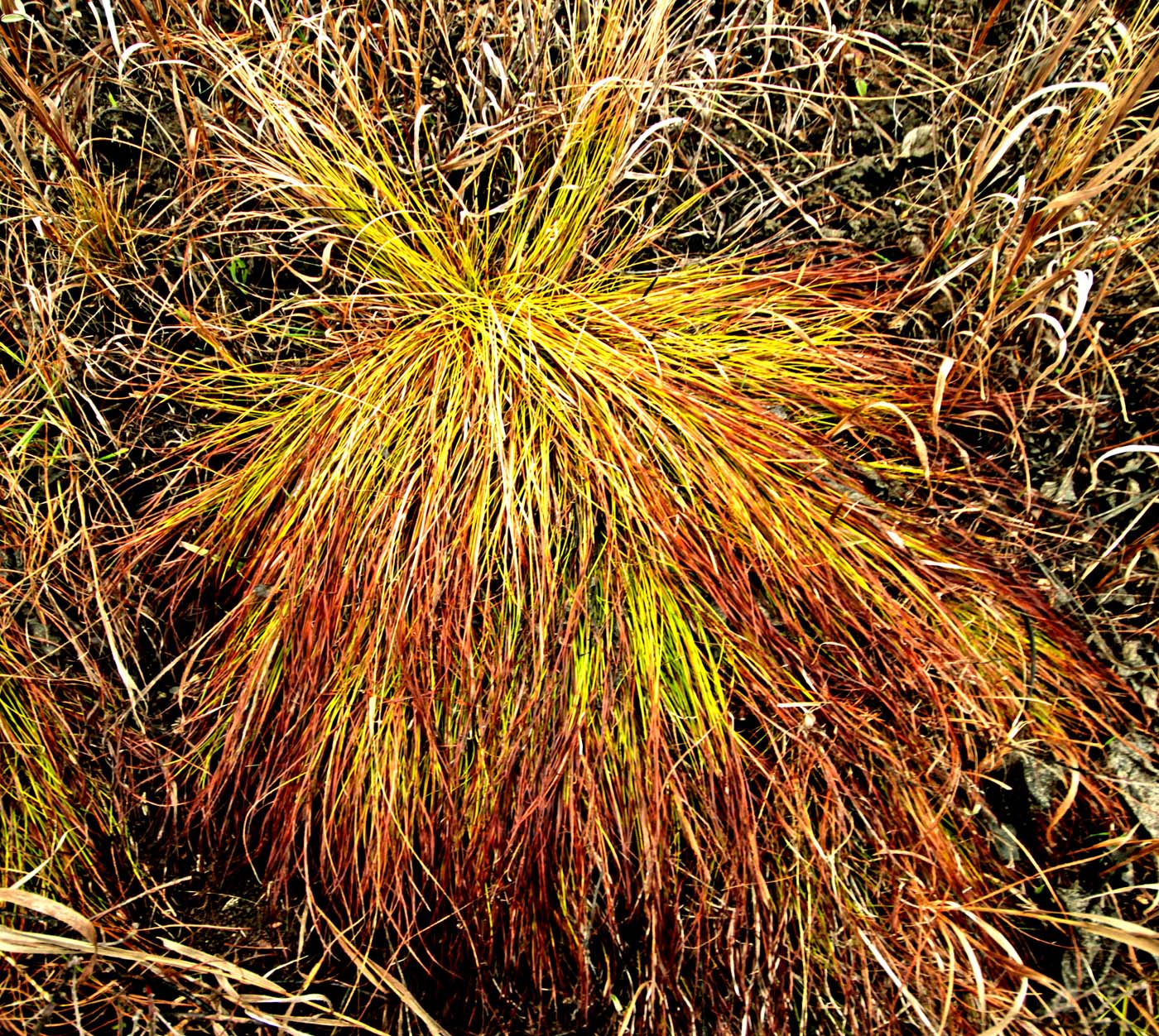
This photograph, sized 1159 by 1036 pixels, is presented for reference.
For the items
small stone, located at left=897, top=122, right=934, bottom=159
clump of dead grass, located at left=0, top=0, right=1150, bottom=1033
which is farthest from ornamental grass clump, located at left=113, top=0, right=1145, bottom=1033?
small stone, located at left=897, top=122, right=934, bottom=159

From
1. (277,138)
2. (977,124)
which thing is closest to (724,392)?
(977,124)

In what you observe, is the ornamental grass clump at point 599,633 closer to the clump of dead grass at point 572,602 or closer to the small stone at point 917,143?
the clump of dead grass at point 572,602

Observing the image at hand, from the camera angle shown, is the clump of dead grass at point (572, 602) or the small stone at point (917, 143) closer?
the clump of dead grass at point (572, 602)

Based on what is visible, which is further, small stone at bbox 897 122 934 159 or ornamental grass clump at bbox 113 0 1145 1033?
small stone at bbox 897 122 934 159

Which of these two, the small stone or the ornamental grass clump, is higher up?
the small stone

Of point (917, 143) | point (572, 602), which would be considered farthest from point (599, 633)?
point (917, 143)

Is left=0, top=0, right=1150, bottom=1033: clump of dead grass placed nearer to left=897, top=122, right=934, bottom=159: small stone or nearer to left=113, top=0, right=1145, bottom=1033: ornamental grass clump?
left=113, top=0, right=1145, bottom=1033: ornamental grass clump

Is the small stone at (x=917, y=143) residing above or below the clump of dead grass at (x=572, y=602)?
above

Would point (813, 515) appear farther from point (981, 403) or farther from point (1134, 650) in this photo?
point (1134, 650)

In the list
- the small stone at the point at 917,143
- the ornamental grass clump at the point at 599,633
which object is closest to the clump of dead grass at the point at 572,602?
the ornamental grass clump at the point at 599,633
